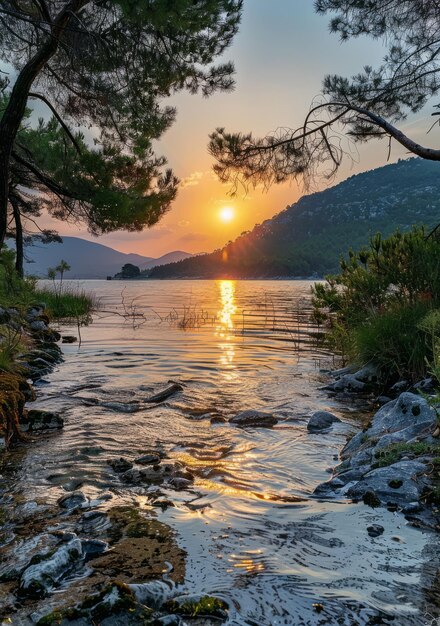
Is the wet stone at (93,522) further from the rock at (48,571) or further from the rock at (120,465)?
the rock at (120,465)

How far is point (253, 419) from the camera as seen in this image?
21.7 ft

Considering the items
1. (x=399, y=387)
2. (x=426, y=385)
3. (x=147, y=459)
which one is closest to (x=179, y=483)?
(x=147, y=459)

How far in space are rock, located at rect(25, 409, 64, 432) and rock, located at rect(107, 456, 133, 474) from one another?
1.60 meters

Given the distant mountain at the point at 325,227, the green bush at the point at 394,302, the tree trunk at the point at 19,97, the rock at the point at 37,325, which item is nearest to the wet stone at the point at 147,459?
the green bush at the point at 394,302

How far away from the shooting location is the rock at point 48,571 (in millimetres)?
2592

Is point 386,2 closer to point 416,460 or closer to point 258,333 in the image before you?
point 416,460

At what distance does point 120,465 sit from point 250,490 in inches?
54.1

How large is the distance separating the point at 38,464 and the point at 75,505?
1204mm

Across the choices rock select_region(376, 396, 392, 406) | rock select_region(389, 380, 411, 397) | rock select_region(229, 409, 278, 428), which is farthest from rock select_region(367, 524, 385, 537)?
rock select_region(389, 380, 411, 397)

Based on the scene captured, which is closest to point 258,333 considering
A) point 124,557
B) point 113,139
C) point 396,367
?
point 113,139

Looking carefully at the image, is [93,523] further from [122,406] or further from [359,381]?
[359,381]

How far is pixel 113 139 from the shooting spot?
12.6 metres

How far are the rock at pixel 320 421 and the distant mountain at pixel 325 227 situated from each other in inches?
3929

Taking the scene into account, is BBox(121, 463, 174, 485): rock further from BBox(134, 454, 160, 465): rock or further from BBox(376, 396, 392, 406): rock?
BBox(376, 396, 392, 406): rock
